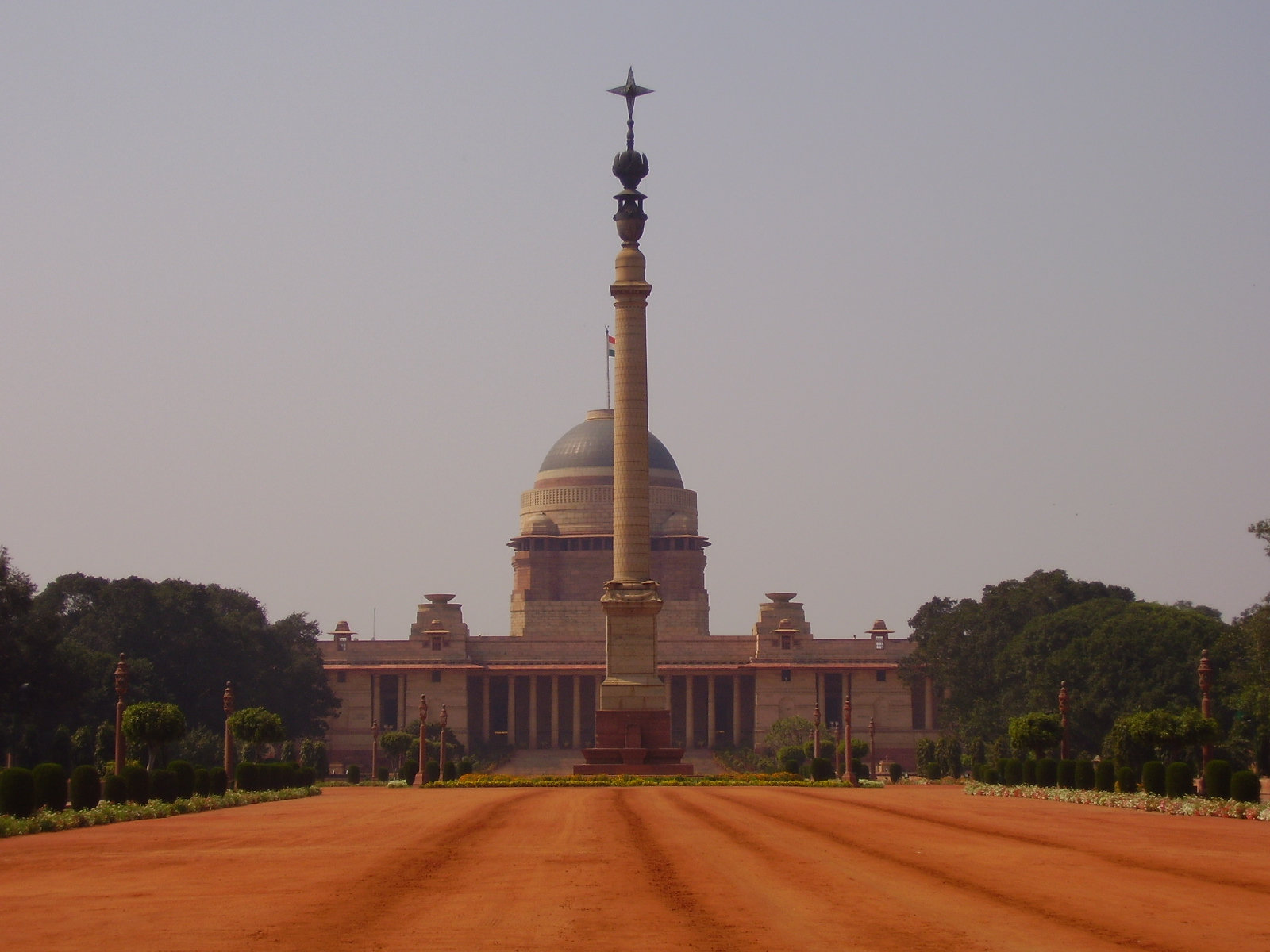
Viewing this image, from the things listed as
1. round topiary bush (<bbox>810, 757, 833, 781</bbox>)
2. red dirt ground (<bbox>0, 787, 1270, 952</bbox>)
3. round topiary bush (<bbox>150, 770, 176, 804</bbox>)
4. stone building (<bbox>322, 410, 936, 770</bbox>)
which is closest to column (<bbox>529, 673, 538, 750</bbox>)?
stone building (<bbox>322, 410, 936, 770</bbox>)

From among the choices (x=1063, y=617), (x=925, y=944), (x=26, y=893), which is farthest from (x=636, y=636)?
(x=925, y=944)

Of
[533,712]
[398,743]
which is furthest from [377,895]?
[533,712]

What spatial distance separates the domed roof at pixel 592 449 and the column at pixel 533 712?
19360 millimetres

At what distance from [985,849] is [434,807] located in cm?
2052

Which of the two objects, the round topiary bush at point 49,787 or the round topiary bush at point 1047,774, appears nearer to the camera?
the round topiary bush at point 49,787

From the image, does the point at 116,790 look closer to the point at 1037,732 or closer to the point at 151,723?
the point at 151,723

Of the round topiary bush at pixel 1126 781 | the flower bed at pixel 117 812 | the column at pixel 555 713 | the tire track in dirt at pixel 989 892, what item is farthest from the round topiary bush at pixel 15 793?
the column at pixel 555 713

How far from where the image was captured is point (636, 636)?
75.4m

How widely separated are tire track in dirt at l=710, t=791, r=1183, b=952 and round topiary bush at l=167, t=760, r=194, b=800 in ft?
67.4

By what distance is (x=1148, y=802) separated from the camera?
45188 millimetres

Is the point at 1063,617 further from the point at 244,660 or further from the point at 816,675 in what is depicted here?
the point at 244,660

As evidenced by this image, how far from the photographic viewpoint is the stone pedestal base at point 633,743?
73875mm

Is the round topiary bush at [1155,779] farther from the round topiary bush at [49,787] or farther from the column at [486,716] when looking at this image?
the column at [486,716]

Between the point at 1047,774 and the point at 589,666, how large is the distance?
7610 centimetres
